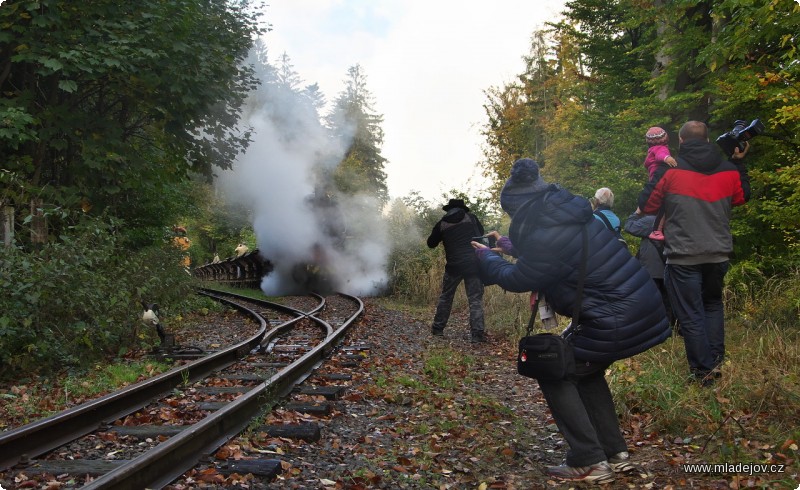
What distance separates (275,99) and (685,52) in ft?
62.6

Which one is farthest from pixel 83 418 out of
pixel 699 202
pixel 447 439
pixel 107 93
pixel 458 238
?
pixel 107 93

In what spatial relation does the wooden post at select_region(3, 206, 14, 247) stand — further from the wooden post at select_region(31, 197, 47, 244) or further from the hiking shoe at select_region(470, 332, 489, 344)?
the hiking shoe at select_region(470, 332, 489, 344)

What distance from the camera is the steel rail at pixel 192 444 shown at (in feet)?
11.8

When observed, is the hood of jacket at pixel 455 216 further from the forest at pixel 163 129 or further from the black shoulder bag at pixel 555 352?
the black shoulder bag at pixel 555 352

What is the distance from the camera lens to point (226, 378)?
6992mm

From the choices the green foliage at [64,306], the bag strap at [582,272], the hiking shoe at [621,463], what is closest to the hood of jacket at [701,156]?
the bag strap at [582,272]

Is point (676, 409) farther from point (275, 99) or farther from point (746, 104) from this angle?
point (275, 99)

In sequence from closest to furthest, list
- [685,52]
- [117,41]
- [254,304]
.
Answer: [117,41] → [685,52] → [254,304]

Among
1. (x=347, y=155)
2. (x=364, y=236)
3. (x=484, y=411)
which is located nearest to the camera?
(x=484, y=411)

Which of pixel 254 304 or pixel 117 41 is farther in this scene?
pixel 254 304

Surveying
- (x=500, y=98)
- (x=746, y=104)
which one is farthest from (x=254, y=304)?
(x=500, y=98)

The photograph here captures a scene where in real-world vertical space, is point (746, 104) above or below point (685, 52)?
below

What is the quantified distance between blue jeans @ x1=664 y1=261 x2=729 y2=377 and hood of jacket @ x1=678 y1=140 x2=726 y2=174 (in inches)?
30.9

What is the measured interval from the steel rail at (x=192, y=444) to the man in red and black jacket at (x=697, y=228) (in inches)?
139
